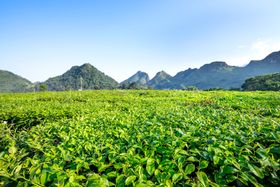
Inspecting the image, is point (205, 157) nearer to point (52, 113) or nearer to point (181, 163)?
point (181, 163)

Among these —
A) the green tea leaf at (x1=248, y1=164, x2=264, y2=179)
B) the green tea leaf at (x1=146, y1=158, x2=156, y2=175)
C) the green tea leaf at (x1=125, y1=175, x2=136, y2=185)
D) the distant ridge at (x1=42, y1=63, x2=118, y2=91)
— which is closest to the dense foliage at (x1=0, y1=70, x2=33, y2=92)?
the distant ridge at (x1=42, y1=63, x2=118, y2=91)

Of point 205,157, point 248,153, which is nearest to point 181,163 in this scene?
point 205,157

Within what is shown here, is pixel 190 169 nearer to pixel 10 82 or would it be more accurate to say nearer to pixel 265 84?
pixel 265 84

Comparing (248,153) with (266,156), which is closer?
(266,156)

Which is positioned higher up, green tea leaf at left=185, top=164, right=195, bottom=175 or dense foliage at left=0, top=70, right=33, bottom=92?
dense foliage at left=0, top=70, right=33, bottom=92

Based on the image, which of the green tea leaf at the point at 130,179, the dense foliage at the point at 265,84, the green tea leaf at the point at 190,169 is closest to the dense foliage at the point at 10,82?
the dense foliage at the point at 265,84

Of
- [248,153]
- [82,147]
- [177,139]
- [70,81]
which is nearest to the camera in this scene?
[248,153]

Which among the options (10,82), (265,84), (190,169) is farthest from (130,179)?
(10,82)

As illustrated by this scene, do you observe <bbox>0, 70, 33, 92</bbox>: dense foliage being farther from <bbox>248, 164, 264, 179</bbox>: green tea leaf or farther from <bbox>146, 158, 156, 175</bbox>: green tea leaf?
<bbox>248, 164, 264, 179</bbox>: green tea leaf

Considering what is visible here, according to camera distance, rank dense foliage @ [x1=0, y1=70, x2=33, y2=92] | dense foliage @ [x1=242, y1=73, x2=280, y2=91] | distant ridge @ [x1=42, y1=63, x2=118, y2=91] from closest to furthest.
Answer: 1. dense foliage @ [x1=242, y1=73, x2=280, y2=91]
2. distant ridge @ [x1=42, y1=63, x2=118, y2=91]
3. dense foliage @ [x1=0, y1=70, x2=33, y2=92]

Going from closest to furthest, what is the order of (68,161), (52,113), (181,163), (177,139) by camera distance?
(181,163) → (68,161) → (177,139) → (52,113)

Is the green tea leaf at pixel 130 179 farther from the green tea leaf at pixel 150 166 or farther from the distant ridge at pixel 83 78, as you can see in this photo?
the distant ridge at pixel 83 78

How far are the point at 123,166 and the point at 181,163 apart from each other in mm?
407

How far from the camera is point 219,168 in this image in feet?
4.65
